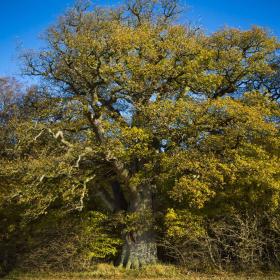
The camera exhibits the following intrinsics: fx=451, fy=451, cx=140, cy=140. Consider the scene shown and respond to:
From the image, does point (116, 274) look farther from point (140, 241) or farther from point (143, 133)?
point (143, 133)

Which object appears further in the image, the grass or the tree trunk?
the tree trunk

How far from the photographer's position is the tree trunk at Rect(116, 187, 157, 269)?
21625 millimetres

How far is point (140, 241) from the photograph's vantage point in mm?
22016

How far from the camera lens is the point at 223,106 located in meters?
20.4

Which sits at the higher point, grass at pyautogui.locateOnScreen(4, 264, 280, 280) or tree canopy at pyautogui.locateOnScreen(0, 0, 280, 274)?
tree canopy at pyautogui.locateOnScreen(0, 0, 280, 274)

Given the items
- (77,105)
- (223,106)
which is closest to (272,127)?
(223,106)

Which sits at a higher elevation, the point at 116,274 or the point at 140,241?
the point at 140,241

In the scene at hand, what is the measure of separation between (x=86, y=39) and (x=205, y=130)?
23.6 ft

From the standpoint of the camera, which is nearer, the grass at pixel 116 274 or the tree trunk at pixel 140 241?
the grass at pixel 116 274

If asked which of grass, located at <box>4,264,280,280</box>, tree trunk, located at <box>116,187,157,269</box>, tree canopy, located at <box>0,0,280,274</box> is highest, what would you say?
tree canopy, located at <box>0,0,280,274</box>

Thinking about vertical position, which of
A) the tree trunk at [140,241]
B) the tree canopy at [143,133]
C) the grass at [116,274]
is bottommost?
the grass at [116,274]

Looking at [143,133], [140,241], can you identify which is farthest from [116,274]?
[143,133]

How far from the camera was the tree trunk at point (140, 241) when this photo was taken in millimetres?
21625

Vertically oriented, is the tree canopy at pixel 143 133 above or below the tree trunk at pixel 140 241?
above
